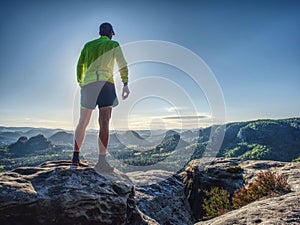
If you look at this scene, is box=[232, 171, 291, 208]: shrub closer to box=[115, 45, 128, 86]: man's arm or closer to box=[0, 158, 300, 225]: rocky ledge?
box=[0, 158, 300, 225]: rocky ledge

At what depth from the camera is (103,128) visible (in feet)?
20.4

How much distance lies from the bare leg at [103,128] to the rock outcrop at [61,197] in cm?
86

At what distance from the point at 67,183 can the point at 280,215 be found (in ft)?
17.7

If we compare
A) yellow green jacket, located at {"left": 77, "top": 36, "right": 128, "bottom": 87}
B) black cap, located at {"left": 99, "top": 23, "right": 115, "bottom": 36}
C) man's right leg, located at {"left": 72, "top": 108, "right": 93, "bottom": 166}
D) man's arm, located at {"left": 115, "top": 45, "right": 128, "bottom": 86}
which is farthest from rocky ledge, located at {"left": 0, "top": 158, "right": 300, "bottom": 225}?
black cap, located at {"left": 99, "top": 23, "right": 115, "bottom": 36}

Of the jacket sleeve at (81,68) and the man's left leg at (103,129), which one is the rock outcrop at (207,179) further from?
the jacket sleeve at (81,68)

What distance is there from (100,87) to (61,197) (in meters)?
3.11

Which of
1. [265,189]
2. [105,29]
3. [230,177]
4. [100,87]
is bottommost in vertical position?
[230,177]

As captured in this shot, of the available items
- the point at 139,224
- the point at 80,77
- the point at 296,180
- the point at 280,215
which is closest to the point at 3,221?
the point at 139,224

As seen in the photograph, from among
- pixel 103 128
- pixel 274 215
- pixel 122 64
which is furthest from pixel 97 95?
pixel 274 215

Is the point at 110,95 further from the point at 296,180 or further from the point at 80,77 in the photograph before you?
the point at 296,180

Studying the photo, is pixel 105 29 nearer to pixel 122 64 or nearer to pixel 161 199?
pixel 122 64

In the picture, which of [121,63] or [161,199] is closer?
[121,63]

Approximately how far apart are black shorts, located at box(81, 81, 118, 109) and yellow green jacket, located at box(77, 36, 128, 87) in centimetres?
15

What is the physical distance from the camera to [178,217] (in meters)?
10.4
